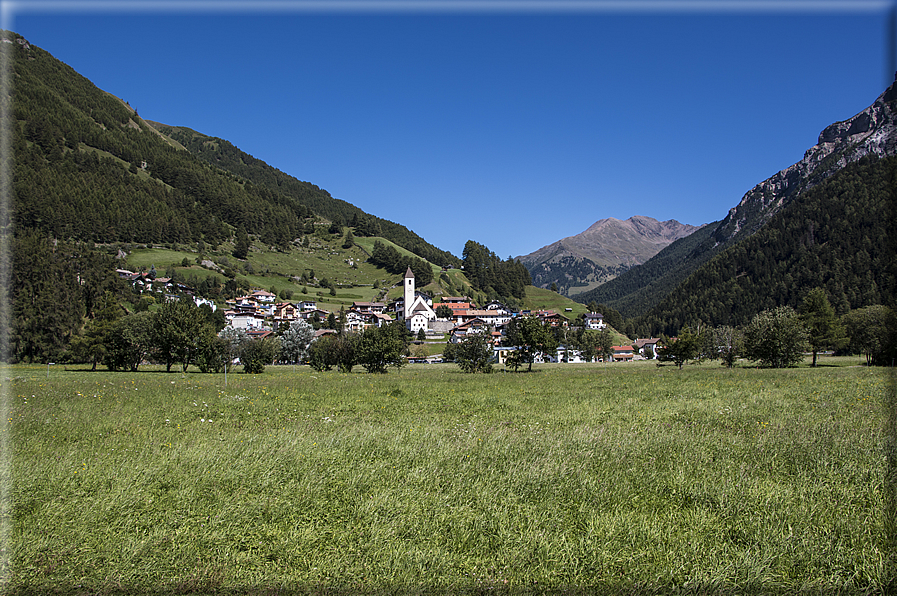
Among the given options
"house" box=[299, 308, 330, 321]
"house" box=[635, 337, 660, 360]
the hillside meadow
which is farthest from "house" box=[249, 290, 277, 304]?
the hillside meadow

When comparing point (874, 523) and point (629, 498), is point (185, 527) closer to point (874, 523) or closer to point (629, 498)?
point (629, 498)

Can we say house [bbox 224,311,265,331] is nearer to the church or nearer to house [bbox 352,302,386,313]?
house [bbox 352,302,386,313]

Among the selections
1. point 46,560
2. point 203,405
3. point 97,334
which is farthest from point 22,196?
point 46,560

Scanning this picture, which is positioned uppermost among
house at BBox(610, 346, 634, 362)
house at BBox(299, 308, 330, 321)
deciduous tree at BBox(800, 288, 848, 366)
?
house at BBox(299, 308, 330, 321)

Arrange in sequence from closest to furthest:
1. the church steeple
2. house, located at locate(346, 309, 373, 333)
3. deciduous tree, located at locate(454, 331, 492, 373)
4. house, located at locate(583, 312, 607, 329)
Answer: deciduous tree, located at locate(454, 331, 492, 373), house, located at locate(346, 309, 373, 333), the church steeple, house, located at locate(583, 312, 607, 329)

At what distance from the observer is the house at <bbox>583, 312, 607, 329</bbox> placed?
17515 cm

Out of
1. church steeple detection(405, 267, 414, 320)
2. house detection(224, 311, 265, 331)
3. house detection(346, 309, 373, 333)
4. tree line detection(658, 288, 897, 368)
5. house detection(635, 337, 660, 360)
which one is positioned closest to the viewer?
tree line detection(658, 288, 897, 368)

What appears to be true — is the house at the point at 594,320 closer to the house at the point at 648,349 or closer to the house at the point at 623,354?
the house at the point at 648,349

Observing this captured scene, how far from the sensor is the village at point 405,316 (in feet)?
423

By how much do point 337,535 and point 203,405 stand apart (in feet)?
41.1

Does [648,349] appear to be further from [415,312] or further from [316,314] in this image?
[316,314]

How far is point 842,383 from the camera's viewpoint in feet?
74.4

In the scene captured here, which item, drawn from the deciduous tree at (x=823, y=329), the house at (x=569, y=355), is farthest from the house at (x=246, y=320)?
the deciduous tree at (x=823, y=329)

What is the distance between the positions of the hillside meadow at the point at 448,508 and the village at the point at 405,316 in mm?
103899
